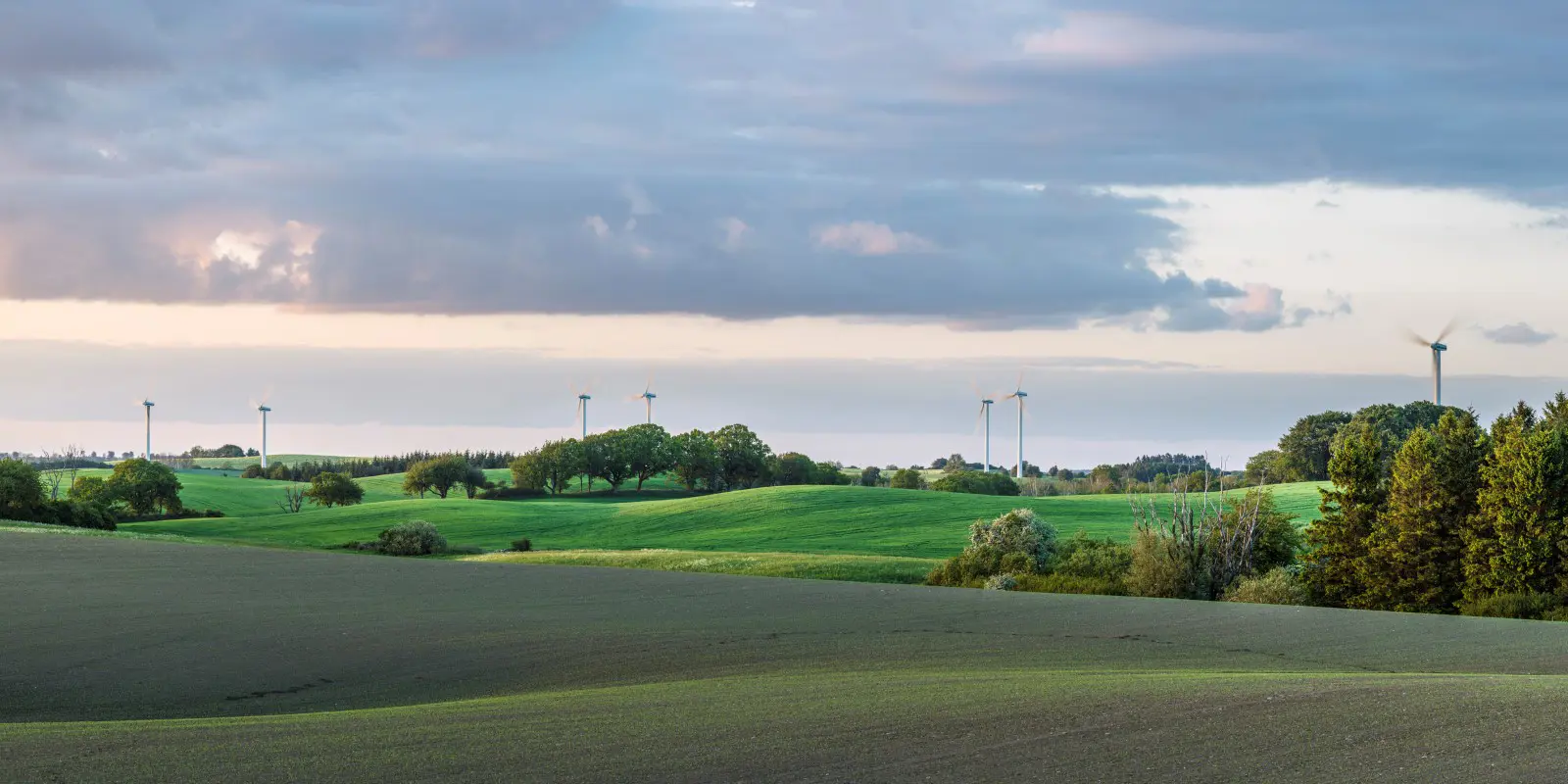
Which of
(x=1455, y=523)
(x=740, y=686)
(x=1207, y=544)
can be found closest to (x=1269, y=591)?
(x=1207, y=544)

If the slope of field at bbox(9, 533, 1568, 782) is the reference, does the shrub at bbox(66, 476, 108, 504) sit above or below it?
above

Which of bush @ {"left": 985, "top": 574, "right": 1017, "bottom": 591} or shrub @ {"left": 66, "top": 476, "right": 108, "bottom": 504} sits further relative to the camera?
shrub @ {"left": 66, "top": 476, "right": 108, "bottom": 504}

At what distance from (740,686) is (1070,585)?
1020 inches

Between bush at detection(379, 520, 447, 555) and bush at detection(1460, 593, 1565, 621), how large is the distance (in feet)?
151

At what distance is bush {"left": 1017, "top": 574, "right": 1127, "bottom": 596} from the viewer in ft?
137

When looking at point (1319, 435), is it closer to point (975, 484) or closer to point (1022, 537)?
point (975, 484)

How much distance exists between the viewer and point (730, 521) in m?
86.6

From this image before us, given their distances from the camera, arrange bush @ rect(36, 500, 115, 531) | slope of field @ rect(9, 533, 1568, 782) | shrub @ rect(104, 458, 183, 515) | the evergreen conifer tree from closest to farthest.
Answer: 1. slope of field @ rect(9, 533, 1568, 782)
2. the evergreen conifer tree
3. bush @ rect(36, 500, 115, 531)
4. shrub @ rect(104, 458, 183, 515)

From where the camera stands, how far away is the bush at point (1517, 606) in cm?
3678

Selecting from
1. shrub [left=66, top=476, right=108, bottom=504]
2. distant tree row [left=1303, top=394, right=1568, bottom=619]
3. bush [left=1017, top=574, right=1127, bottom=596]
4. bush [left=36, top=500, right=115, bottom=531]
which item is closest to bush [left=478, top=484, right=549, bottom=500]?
shrub [left=66, top=476, right=108, bottom=504]

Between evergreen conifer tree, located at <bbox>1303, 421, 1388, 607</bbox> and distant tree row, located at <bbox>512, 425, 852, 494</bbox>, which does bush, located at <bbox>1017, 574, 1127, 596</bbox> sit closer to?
evergreen conifer tree, located at <bbox>1303, 421, 1388, 607</bbox>

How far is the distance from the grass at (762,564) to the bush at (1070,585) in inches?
248

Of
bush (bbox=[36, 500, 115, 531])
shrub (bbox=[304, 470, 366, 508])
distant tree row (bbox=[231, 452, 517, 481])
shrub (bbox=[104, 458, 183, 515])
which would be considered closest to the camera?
bush (bbox=[36, 500, 115, 531])

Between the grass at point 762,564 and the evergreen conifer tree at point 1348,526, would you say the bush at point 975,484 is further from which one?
the evergreen conifer tree at point 1348,526
